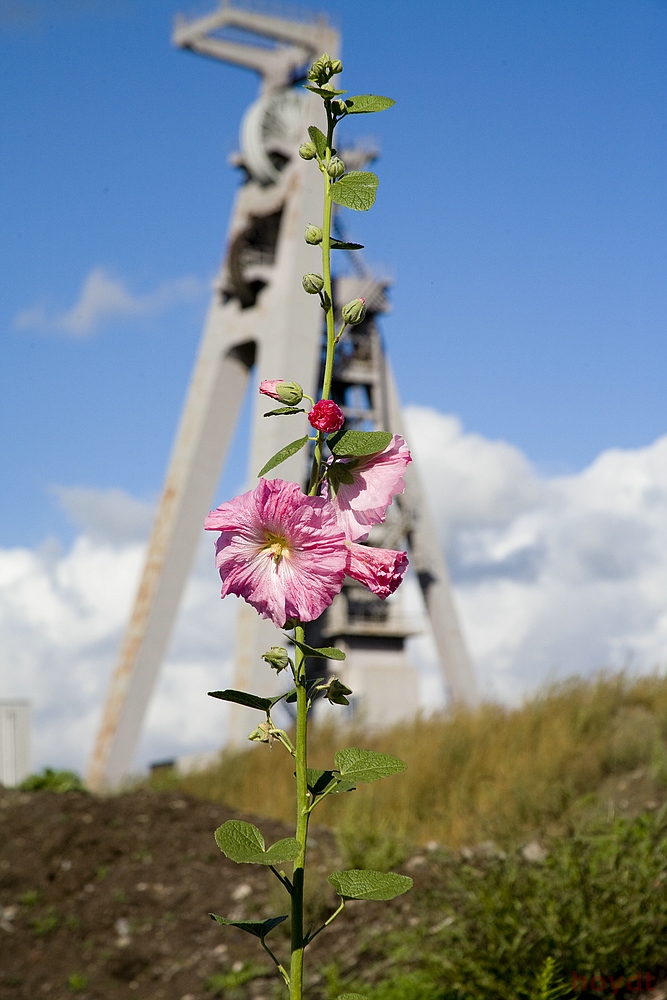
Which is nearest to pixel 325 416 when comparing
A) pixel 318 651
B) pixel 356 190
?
pixel 318 651

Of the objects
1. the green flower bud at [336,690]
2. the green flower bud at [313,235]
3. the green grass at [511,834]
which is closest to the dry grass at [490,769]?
the green grass at [511,834]

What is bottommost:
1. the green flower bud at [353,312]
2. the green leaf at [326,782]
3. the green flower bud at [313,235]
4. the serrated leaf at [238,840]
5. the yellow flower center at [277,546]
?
the serrated leaf at [238,840]

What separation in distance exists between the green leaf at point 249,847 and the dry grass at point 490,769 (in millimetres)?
2546

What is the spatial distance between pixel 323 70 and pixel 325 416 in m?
0.65

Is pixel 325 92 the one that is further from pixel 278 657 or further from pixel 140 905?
pixel 140 905

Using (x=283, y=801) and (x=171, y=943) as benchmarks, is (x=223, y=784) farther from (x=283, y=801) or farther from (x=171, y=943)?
(x=171, y=943)

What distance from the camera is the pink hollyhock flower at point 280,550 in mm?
1423

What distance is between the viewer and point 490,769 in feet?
22.4

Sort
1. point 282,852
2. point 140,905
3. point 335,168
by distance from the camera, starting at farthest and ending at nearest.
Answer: point 140,905
point 335,168
point 282,852

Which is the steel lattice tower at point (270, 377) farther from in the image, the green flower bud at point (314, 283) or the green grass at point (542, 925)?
the green flower bud at point (314, 283)

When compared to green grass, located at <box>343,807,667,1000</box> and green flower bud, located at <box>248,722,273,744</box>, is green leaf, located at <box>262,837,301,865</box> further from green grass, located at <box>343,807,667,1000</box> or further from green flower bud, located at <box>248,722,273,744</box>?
green grass, located at <box>343,807,667,1000</box>

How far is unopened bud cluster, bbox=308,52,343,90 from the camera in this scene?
1.72 meters

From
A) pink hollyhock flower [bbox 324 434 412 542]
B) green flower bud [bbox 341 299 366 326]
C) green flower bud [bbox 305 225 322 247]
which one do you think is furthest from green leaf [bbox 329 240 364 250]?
pink hollyhock flower [bbox 324 434 412 542]

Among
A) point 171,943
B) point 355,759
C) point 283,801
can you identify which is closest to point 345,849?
point 171,943
